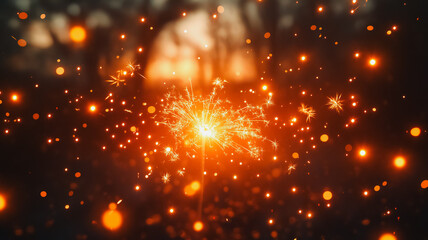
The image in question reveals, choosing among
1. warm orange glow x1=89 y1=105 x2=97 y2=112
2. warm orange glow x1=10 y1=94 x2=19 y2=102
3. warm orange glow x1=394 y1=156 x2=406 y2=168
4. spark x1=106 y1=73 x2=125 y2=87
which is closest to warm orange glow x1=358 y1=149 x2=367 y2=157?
warm orange glow x1=394 y1=156 x2=406 y2=168

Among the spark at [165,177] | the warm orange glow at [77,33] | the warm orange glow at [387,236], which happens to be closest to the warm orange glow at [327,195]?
the warm orange glow at [387,236]

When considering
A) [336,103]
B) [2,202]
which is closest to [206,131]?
[336,103]

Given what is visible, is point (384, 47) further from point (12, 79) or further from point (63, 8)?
point (12, 79)

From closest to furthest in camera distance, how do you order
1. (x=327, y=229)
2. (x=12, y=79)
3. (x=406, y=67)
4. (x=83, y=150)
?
(x=12, y=79) → (x=83, y=150) → (x=406, y=67) → (x=327, y=229)

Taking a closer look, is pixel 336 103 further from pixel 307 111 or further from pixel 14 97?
pixel 14 97

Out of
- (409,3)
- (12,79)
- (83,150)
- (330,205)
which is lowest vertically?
(330,205)

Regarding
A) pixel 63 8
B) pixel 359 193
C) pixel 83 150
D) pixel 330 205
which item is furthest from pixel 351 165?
pixel 63 8
